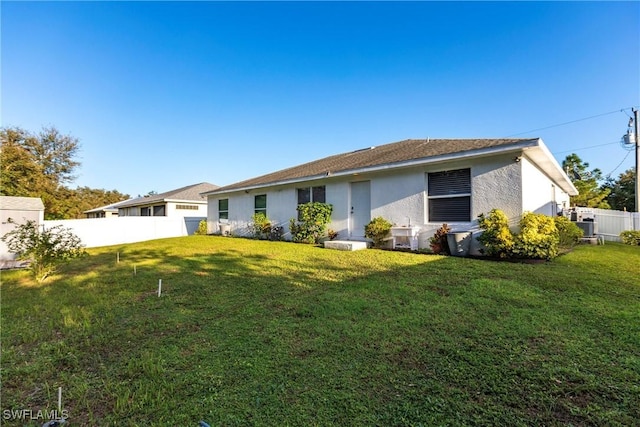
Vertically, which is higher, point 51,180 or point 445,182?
point 51,180

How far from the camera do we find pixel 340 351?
9.18 feet

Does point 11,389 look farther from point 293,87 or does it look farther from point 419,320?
point 293,87

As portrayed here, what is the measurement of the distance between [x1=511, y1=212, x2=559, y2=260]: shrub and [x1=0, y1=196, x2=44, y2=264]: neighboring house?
14809 millimetres

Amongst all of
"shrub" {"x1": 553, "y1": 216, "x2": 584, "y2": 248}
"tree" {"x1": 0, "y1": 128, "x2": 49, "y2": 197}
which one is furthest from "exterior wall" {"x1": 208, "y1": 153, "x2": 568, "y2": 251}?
"tree" {"x1": 0, "y1": 128, "x2": 49, "y2": 197}

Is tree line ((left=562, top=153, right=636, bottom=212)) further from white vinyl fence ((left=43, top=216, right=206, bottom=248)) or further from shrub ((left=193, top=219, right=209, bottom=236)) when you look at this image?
white vinyl fence ((left=43, top=216, right=206, bottom=248))

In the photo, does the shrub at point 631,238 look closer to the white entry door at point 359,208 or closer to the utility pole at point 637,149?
the utility pole at point 637,149

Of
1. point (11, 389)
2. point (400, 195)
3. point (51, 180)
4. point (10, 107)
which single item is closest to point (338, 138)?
point (400, 195)

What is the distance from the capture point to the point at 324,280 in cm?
550

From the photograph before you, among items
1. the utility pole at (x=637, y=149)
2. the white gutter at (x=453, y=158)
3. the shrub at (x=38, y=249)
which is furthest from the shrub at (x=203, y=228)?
the utility pole at (x=637, y=149)

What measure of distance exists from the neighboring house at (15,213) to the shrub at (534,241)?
1481cm

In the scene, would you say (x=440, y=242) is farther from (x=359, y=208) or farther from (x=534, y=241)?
(x=359, y=208)

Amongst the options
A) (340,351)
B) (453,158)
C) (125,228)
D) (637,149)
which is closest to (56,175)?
(125,228)

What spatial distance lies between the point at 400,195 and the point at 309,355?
727 centimetres

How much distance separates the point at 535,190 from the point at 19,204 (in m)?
17.2
